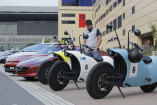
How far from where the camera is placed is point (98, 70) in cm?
632

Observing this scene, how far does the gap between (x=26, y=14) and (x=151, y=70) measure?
349 ft

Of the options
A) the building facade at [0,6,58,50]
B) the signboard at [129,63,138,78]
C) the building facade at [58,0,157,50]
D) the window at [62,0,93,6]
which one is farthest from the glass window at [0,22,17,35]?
the signboard at [129,63,138,78]

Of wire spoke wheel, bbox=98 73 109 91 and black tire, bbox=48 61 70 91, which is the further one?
black tire, bbox=48 61 70 91

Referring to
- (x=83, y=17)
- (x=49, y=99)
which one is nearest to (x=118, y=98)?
(x=49, y=99)

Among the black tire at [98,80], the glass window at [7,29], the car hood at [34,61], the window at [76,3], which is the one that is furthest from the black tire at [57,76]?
the glass window at [7,29]

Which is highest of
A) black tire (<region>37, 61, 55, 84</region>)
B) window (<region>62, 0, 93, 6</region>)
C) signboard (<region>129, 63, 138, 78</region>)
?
window (<region>62, 0, 93, 6</region>)

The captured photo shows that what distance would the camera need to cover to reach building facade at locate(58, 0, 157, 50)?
39.1m

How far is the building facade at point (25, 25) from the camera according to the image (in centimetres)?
10800

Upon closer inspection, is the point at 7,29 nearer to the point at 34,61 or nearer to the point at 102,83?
the point at 34,61

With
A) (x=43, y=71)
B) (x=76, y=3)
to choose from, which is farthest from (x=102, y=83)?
(x=76, y=3)

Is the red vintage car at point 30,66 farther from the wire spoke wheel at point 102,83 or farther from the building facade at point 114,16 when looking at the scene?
the building facade at point 114,16

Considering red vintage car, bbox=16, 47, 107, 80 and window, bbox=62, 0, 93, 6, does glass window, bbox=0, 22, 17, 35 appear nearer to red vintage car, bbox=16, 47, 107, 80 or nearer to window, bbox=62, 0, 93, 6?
window, bbox=62, 0, 93, 6

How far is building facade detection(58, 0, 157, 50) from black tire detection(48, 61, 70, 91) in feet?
95.0

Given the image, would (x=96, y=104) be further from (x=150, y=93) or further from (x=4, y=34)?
(x=4, y=34)
